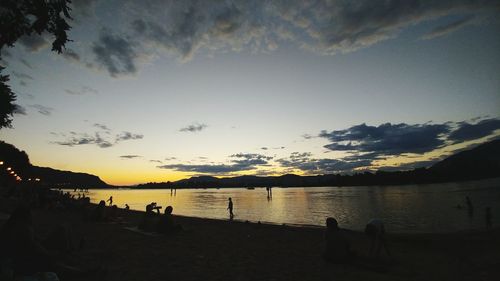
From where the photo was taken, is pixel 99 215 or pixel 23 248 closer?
pixel 23 248

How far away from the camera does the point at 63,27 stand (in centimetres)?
1312

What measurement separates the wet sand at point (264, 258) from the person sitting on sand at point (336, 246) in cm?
29

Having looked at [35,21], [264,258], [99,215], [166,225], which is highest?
[35,21]

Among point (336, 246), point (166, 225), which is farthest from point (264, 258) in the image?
point (166, 225)

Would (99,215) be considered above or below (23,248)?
below

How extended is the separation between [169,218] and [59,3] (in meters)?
10.9

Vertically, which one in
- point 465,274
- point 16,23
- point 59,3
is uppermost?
point 59,3

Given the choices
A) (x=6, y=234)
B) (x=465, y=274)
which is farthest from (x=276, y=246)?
(x=6, y=234)

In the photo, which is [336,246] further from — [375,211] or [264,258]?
[375,211]

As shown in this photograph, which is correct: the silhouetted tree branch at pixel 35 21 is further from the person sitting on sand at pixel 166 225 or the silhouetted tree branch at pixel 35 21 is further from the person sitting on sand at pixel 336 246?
the person sitting on sand at pixel 336 246

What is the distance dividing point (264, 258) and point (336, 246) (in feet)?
8.89

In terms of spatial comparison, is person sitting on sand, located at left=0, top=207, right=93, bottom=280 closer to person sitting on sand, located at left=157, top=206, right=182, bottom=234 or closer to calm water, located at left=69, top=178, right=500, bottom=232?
person sitting on sand, located at left=157, top=206, right=182, bottom=234

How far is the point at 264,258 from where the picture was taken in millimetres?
11461

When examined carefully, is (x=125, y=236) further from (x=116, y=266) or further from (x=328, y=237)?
(x=328, y=237)
